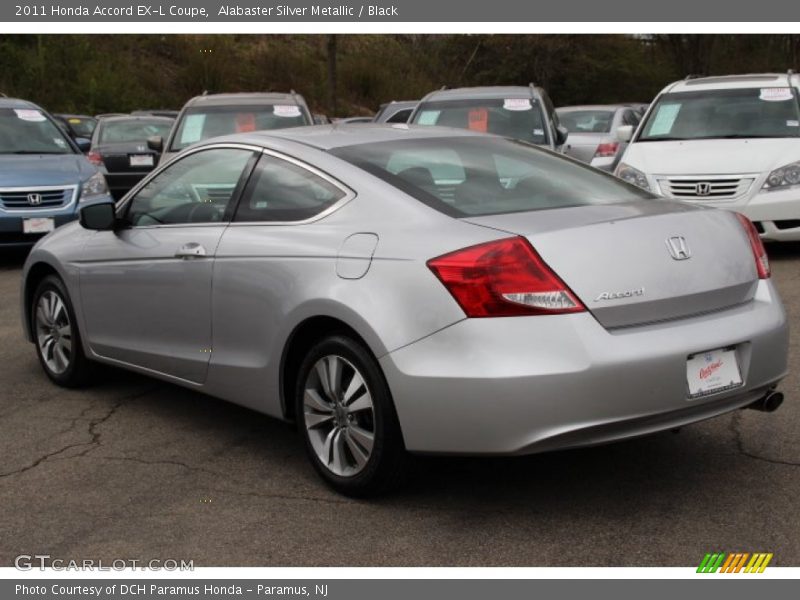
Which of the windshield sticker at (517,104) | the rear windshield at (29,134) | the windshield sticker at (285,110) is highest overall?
the windshield sticker at (517,104)

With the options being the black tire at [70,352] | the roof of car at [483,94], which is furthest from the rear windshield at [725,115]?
the black tire at [70,352]

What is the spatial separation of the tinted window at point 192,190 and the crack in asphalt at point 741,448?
2.52 meters

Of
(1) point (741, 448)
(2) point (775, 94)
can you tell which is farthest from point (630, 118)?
(1) point (741, 448)

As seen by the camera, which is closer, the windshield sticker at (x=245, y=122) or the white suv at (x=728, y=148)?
the white suv at (x=728, y=148)

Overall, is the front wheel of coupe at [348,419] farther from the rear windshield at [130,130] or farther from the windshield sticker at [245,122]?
the rear windshield at [130,130]

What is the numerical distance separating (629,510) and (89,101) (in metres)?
33.8

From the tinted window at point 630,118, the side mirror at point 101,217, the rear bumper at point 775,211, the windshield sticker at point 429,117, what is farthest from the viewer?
the tinted window at point 630,118

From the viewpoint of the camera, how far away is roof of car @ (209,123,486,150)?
5291 mm

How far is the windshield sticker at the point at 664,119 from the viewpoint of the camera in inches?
463

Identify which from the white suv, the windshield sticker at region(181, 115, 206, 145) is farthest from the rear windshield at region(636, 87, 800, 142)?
the windshield sticker at region(181, 115, 206, 145)

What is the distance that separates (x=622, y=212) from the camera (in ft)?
15.0

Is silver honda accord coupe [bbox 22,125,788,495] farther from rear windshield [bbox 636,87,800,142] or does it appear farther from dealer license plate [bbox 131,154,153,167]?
dealer license plate [bbox 131,154,153,167]

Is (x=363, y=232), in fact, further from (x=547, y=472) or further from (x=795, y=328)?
(x=795, y=328)

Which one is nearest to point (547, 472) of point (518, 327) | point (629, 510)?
point (629, 510)
